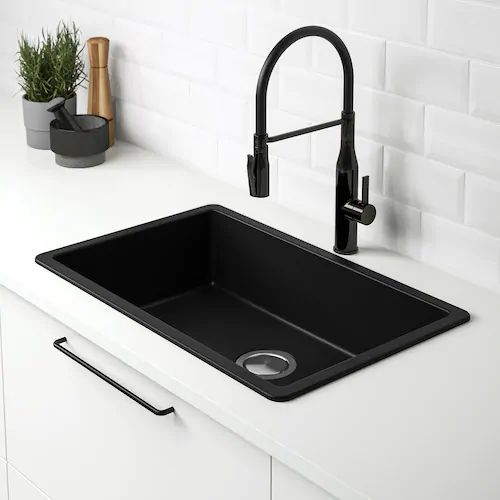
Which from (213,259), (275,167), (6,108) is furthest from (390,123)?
(6,108)

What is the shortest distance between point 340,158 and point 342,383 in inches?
20.5

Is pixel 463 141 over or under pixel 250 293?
→ over

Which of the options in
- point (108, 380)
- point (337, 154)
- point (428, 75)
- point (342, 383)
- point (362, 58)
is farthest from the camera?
point (337, 154)

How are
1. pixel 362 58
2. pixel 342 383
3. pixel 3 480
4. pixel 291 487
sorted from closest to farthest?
1. pixel 291 487
2. pixel 342 383
3. pixel 362 58
4. pixel 3 480

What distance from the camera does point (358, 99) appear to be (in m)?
2.15

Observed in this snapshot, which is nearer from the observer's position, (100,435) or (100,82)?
(100,435)

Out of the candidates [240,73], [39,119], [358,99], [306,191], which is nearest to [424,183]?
[358,99]

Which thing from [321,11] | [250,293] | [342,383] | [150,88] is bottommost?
[250,293]

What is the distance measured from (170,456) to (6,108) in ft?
5.16

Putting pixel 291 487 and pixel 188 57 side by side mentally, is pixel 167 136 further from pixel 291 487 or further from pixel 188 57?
pixel 291 487

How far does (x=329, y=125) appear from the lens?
6.69ft

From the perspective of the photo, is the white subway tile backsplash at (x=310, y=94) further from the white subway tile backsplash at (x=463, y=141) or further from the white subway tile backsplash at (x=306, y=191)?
the white subway tile backsplash at (x=463, y=141)

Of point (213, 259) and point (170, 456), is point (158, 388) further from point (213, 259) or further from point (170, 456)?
point (213, 259)

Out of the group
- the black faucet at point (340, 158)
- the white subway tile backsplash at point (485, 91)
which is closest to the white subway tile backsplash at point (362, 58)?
the black faucet at point (340, 158)
